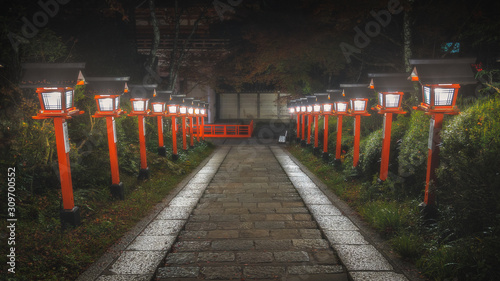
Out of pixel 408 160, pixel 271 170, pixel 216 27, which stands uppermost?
pixel 216 27

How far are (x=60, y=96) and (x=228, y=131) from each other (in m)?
26.6

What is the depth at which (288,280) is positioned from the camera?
438cm

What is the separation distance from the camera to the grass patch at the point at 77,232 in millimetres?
4699

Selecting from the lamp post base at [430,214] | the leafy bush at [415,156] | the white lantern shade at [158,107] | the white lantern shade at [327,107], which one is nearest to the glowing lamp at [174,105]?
the white lantern shade at [158,107]

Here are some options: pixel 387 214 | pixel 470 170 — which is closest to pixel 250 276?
pixel 387 214

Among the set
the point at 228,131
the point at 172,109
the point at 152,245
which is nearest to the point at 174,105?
the point at 172,109

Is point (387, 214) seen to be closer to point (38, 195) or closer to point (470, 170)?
point (470, 170)

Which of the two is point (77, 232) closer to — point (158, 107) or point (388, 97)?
point (158, 107)

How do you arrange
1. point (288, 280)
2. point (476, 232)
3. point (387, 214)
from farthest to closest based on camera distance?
point (387, 214) → point (476, 232) → point (288, 280)

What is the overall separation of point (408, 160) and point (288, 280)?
4971 mm

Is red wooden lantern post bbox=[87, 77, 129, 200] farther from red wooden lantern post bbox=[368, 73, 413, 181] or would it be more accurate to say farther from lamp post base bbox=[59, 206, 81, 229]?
red wooden lantern post bbox=[368, 73, 413, 181]

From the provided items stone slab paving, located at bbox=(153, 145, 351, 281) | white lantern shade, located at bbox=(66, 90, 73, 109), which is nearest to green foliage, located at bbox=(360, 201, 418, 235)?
stone slab paving, located at bbox=(153, 145, 351, 281)

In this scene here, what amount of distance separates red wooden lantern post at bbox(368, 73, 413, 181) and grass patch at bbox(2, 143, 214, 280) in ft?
21.2

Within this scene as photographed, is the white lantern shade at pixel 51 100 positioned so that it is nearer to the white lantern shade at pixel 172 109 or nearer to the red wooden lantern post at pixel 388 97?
the red wooden lantern post at pixel 388 97
